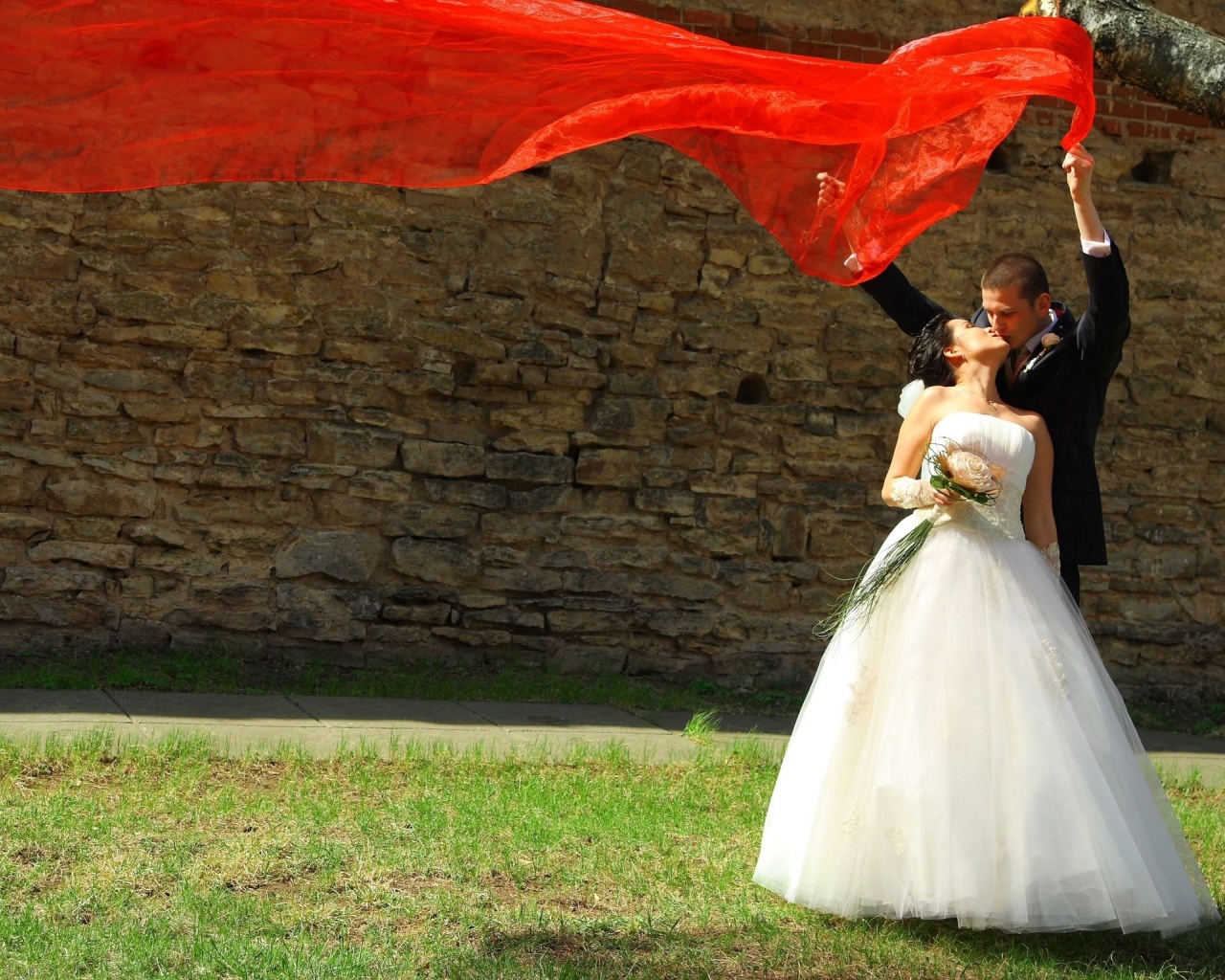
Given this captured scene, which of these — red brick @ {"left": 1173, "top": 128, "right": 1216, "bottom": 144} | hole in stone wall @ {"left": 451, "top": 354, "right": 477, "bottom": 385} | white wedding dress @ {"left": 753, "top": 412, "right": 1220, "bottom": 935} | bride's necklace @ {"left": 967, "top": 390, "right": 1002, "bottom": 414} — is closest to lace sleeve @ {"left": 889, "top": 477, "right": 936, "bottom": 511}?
white wedding dress @ {"left": 753, "top": 412, "right": 1220, "bottom": 935}

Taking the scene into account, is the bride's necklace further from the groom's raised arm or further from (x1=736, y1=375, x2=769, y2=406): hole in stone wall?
(x1=736, y1=375, x2=769, y2=406): hole in stone wall

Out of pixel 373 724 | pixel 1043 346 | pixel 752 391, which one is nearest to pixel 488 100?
pixel 1043 346

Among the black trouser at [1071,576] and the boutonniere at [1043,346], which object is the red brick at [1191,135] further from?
the black trouser at [1071,576]

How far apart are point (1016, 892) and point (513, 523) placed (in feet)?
12.9

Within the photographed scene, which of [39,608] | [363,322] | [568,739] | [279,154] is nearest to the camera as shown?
[279,154]

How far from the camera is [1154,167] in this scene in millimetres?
7516

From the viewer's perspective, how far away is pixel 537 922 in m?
3.39

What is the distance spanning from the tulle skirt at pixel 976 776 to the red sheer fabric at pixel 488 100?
3.30 feet

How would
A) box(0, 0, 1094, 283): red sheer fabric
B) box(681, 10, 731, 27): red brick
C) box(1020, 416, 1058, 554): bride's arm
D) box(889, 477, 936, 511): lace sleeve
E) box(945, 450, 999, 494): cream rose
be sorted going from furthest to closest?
box(681, 10, 731, 27): red brick, box(1020, 416, 1058, 554): bride's arm, box(889, 477, 936, 511): lace sleeve, box(945, 450, 999, 494): cream rose, box(0, 0, 1094, 283): red sheer fabric

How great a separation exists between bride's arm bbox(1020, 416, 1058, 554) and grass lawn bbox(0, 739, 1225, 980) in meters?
1.12

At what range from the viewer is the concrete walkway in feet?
16.5

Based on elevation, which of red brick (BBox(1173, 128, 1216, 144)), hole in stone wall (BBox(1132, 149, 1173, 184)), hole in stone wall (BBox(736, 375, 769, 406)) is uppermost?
red brick (BBox(1173, 128, 1216, 144))

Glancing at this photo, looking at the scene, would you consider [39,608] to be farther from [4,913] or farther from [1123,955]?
[1123,955]

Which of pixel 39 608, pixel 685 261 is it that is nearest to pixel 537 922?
pixel 39 608
